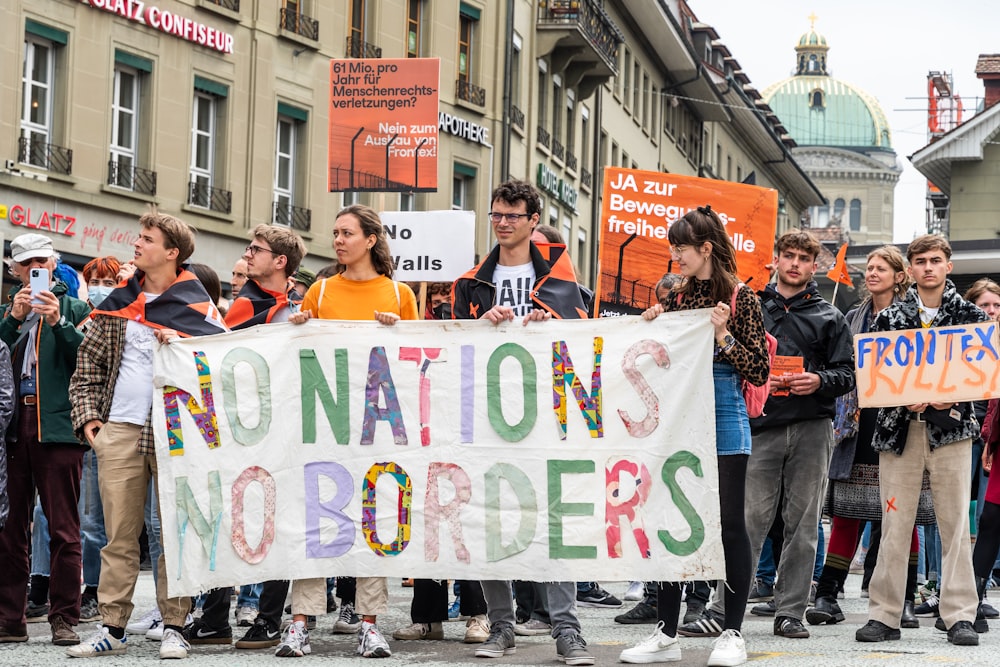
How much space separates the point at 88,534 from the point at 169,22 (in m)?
17.9

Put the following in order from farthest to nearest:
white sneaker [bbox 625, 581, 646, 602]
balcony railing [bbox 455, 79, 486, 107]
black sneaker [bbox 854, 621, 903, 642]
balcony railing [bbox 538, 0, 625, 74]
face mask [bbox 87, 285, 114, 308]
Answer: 1. balcony railing [bbox 538, 0, 625, 74]
2. balcony railing [bbox 455, 79, 486, 107]
3. white sneaker [bbox 625, 581, 646, 602]
4. face mask [bbox 87, 285, 114, 308]
5. black sneaker [bbox 854, 621, 903, 642]

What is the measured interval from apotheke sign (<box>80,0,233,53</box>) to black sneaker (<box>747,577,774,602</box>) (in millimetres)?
16665

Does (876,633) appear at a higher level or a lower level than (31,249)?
lower

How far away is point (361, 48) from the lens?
32.0 meters

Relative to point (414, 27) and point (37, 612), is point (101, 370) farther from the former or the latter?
point (414, 27)

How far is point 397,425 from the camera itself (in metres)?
7.96

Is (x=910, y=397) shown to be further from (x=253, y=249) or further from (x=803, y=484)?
(x=253, y=249)

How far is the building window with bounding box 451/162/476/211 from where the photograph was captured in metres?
36.2

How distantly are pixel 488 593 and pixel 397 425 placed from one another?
0.88 m

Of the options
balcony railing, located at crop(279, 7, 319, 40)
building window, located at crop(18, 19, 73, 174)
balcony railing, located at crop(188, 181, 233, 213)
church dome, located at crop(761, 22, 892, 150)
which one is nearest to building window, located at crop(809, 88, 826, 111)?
church dome, located at crop(761, 22, 892, 150)

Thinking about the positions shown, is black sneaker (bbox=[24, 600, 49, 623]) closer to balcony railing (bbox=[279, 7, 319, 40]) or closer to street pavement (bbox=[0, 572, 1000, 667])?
street pavement (bbox=[0, 572, 1000, 667])

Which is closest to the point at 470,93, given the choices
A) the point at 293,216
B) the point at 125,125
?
the point at 293,216

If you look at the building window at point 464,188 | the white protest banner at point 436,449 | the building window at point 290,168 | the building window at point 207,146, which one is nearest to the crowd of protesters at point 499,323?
the white protest banner at point 436,449

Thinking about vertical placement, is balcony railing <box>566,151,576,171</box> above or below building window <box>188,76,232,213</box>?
above
